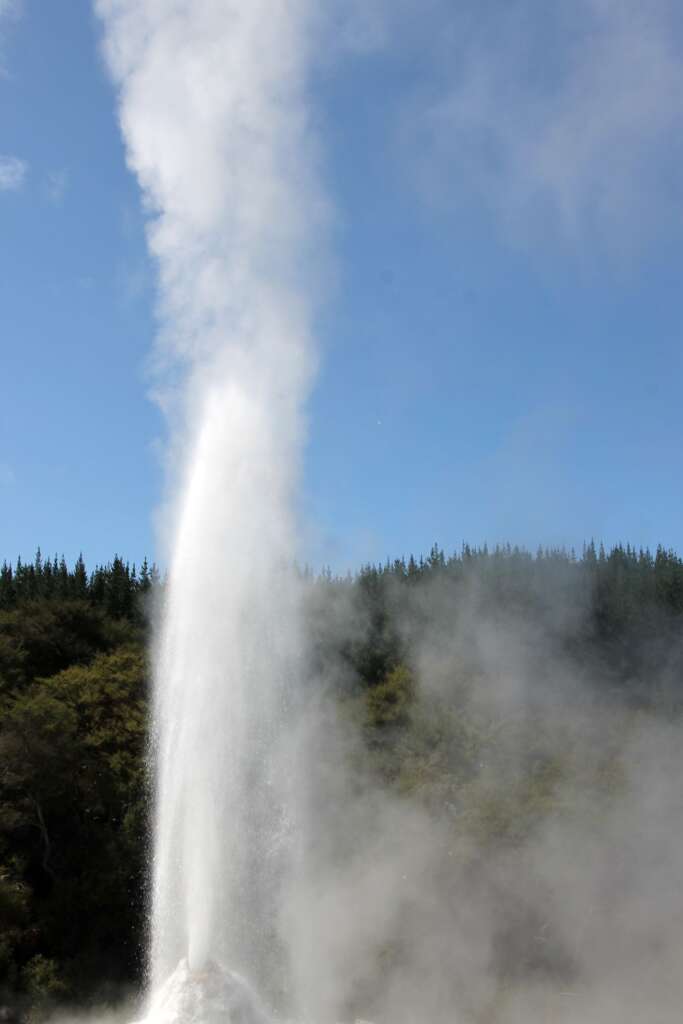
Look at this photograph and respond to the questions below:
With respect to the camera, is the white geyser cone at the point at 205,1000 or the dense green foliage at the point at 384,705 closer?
the white geyser cone at the point at 205,1000

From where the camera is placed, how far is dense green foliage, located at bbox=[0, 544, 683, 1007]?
13.1m

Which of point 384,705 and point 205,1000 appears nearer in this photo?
point 205,1000

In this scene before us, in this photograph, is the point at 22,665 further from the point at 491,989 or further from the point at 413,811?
the point at 491,989

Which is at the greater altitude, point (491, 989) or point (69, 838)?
point (69, 838)

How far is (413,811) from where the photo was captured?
14297 mm

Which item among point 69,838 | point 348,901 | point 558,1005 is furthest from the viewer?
point 69,838

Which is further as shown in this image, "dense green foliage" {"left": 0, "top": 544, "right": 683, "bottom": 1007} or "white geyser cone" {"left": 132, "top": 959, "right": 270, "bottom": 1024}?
"dense green foliage" {"left": 0, "top": 544, "right": 683, "bottom": 1007}

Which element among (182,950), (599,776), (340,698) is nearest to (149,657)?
(340,698)

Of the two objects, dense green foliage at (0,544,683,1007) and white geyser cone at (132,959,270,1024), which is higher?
dense green foliage at (0,544,683,1007)

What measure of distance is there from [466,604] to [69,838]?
31.6 ft

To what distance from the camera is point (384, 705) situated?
17844 millimetres

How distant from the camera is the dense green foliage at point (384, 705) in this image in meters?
13.1

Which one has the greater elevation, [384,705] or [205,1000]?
[384,705]

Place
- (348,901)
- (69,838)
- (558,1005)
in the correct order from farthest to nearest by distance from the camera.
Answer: (69,838), (348,901), (558,1005)
